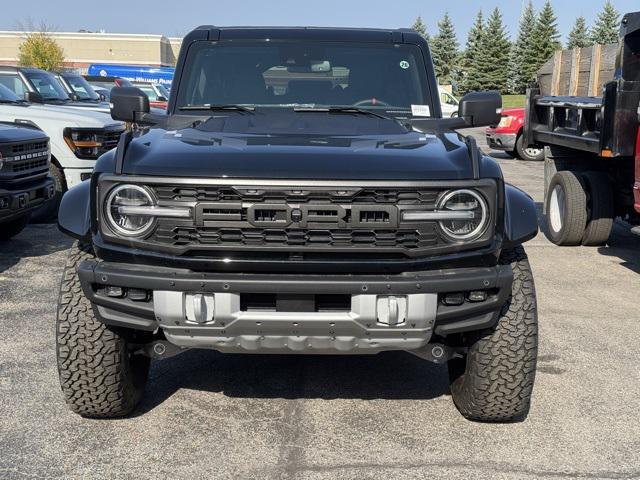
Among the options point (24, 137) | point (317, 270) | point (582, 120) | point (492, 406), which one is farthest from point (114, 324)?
point (582, 120)

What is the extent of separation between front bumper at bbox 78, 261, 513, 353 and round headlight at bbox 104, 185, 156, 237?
153 mm

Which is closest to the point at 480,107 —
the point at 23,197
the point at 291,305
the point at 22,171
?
the point at 291,305

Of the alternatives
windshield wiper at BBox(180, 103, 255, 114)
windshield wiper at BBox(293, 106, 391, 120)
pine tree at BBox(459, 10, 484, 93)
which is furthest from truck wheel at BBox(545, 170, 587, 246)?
pine tree at BBox(459, 10, 484, 93)

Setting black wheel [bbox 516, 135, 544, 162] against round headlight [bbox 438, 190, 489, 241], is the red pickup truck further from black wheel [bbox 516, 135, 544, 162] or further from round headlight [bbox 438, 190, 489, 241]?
round headlight [bbox 438, 190, 489, 241]

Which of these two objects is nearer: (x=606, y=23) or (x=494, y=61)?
(x=494, y=61)

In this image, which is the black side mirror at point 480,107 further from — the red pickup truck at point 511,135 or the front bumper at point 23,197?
the red pickup truck at point 511,135

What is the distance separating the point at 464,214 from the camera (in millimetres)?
3461

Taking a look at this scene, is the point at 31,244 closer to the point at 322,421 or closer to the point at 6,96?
the point at 6,96

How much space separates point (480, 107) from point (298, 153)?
4.97 ft

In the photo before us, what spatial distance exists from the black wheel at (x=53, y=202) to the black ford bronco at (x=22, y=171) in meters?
0.96

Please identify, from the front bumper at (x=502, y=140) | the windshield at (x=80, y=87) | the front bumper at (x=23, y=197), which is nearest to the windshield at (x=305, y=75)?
the front bumper at (x=23, y=197)

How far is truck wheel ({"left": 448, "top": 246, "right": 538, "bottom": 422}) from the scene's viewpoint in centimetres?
376

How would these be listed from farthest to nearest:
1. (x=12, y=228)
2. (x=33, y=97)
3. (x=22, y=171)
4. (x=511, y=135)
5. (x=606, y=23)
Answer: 1. (x=606, y=23)
2. (x=511, y=135)
3. (x=33, y=97)
4. (x=12, y=228)
5. (x=22, y=171)

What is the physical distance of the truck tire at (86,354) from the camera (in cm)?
375
